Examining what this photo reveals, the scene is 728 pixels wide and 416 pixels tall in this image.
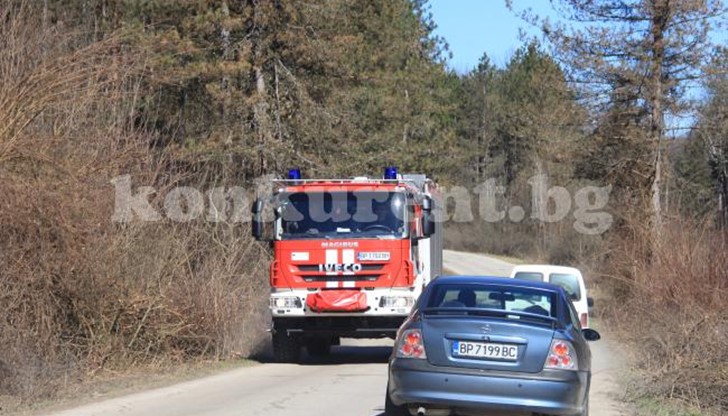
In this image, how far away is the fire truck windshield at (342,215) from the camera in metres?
16.6

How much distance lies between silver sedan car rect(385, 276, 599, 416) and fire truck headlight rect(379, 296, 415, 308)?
21.3 ft

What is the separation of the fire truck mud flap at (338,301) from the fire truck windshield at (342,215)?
96 cm

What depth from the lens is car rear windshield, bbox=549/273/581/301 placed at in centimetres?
2190

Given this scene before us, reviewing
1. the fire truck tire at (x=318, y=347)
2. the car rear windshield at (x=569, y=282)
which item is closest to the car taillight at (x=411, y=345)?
the fire truck tire at (x=318, y=347)

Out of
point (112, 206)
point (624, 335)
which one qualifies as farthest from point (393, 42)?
point (112, 206)

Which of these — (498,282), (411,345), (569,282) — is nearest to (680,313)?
(569,282)

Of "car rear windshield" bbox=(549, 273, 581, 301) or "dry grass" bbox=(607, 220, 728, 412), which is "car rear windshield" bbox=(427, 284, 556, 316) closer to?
"dry grass" bbox=(607, 220, 728, 412)

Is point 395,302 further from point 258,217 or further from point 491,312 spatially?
point 491,312

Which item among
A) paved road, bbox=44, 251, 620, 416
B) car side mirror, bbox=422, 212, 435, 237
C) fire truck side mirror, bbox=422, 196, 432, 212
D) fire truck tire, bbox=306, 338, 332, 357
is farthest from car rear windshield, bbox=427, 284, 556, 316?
fire truck tire, bbox=306, 338, 332, 357

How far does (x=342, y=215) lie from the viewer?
16.7m

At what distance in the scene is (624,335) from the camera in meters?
23.9

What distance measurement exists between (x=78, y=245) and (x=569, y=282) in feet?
38.5

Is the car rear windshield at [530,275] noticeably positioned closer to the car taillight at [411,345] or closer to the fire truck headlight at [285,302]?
the fire truck headlight at [285,302]

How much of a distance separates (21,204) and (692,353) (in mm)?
9608
